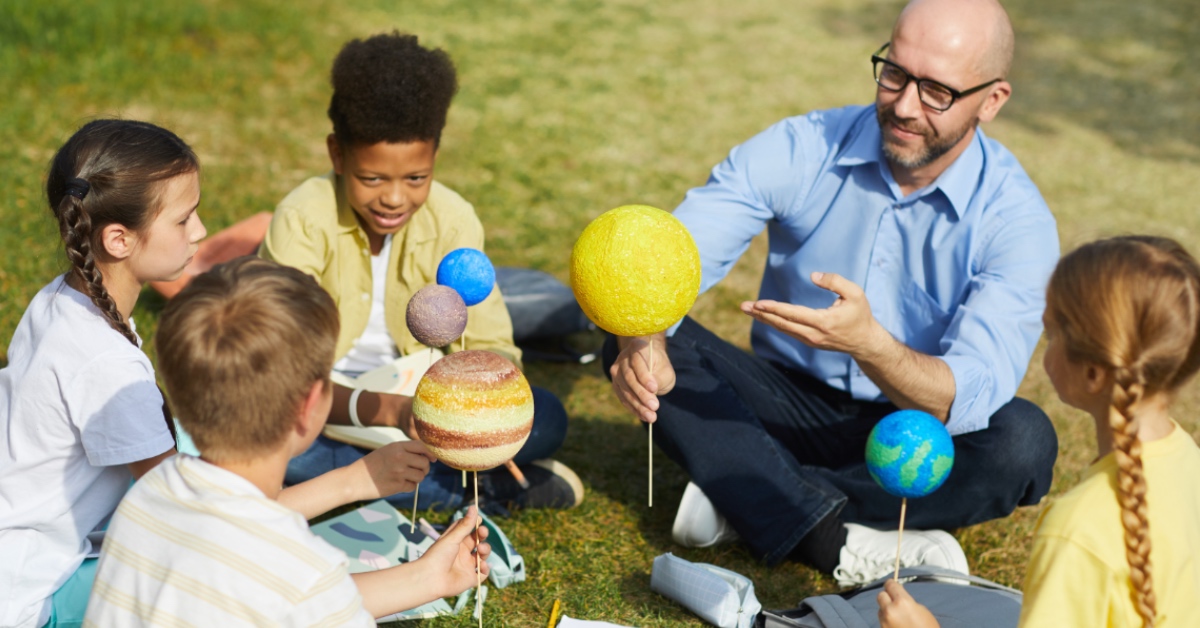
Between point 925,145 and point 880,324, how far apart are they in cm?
69

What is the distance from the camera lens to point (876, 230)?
3.70 m

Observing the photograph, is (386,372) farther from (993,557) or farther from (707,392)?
(993,557)

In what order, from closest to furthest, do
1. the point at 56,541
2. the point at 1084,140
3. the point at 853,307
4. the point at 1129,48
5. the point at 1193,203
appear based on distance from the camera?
the point at 56,541, the point at 853,307, the point at 1193,203, the point at 1084,140, the point at 1129,48

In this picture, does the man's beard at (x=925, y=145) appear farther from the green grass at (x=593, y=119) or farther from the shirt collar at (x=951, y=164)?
the green grass at (x=593, y=119)

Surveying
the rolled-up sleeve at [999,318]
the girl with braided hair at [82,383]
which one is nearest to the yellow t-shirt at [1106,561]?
the rolled-up sleeve at [999,318]

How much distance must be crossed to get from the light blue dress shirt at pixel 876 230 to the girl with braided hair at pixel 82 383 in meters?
1.80

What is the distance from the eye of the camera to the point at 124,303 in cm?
276

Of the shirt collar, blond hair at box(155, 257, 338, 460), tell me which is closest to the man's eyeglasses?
the shirt collar

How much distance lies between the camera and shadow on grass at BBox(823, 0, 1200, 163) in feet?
29.7

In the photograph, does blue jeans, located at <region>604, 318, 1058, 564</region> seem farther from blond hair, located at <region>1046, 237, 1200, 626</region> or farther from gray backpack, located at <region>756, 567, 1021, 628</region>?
blond hair, located at <region>1046, 237, 1200, 626</region>

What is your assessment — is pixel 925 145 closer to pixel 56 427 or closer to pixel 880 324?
pixel 880 324

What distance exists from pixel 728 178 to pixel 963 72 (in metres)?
0.87

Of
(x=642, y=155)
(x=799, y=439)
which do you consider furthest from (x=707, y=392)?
(x=642, y=155)

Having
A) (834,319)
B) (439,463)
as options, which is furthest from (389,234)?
(834,319)
